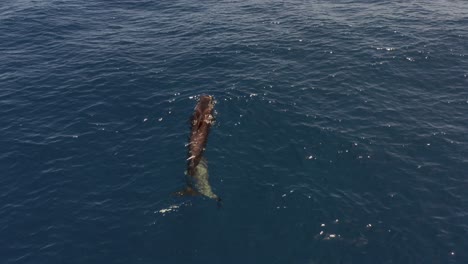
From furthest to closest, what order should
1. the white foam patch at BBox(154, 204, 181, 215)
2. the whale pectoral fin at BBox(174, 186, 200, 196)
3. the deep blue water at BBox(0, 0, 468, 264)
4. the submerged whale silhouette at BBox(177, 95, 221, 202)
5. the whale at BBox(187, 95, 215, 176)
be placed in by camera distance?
the whale at BBox(187, 95, 215, 176) → the submerged whale silhouette at BBox(177, 95, 221, 202) → the whale pectoral fin at BBox(174, 186, 200, 196) → the white foam patch at BBox(154, 204, 181, 215) → the deep blue water at BBox(0, 0, 468, 264)

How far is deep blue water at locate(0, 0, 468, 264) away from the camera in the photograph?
27984 millimetres

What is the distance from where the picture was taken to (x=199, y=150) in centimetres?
3562

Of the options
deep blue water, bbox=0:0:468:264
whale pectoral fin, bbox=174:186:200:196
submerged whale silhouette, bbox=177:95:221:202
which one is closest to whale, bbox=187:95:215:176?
submerged whale silhouette, bbox=177:95:221:202

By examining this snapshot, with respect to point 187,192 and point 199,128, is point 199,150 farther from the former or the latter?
point 187,192

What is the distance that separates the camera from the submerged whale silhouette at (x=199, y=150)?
31.9 metres

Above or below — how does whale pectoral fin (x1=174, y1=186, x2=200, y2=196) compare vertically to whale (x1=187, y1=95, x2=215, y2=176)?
below

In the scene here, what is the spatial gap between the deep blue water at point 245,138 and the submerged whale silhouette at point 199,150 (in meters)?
0.90

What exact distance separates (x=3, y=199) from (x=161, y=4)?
49.4 m

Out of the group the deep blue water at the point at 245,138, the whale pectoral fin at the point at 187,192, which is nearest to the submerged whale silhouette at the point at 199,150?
the whale pectoral fin at the point at 187,192

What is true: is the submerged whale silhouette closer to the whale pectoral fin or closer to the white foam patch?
the whale pectoral fin

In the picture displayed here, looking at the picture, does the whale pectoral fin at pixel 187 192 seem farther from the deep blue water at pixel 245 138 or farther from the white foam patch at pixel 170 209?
the white foam patch at pixel 170 209

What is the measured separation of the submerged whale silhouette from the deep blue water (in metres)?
0.90

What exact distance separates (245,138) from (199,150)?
5.05 meters

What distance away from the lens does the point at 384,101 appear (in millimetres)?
41656
